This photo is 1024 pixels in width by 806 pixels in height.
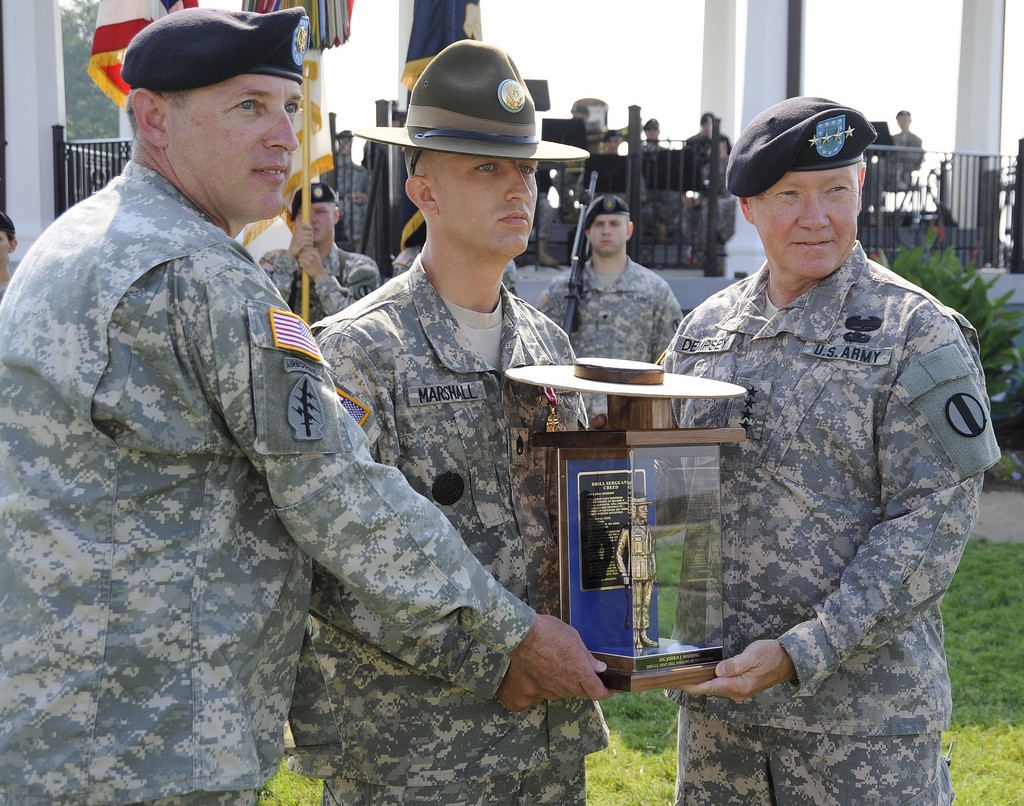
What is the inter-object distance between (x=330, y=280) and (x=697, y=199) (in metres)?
7.24

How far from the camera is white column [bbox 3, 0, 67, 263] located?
13.1 meters

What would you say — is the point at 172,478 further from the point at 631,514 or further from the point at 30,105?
the point at 30,105

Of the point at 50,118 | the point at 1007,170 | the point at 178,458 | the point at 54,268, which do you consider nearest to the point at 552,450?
the point at 178,458

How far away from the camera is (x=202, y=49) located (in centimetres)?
215

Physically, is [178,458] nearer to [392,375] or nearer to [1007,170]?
[392,375]

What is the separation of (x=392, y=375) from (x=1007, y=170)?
14709 millimetres

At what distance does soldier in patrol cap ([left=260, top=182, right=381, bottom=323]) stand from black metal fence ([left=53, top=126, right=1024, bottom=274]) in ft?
10.2

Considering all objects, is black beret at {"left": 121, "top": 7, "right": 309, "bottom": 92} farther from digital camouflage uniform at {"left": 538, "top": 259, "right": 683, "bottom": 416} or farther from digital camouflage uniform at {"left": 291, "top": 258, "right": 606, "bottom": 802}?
digital camouflage uniform at {"left": 538, "top": 259, "right": 683, "bottom": 416}

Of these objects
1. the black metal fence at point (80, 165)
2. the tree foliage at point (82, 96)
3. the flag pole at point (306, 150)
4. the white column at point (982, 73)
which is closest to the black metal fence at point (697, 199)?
the black metal fence at point (80, 165)

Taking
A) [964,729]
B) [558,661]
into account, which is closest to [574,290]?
[964,729]

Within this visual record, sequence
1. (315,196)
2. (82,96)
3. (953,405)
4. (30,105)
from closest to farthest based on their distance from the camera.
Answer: (953,405) < (315,196) < (30,105) < (82,96)

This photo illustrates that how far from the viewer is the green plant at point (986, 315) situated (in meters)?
11.4

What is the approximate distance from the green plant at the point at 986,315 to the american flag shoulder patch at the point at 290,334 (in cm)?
1022

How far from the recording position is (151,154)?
88.4 inches
